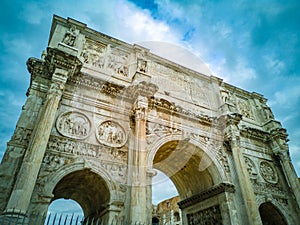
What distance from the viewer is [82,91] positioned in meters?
7.97

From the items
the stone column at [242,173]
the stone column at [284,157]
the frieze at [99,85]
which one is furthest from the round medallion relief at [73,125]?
the stone column at [284,157]

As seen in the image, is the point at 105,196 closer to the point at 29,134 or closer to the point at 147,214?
the point at 147,214

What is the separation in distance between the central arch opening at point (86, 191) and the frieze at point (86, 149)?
0.62 metres

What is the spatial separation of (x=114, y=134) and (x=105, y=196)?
2089mm

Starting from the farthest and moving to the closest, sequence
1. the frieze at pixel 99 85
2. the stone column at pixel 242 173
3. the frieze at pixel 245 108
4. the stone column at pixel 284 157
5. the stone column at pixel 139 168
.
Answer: the frieze at pixel 245 108
the stone column at pixel 284 157
the frieze at pixel 99 85
the stone column at pixel 242 173
the stone column at pixel 139 168

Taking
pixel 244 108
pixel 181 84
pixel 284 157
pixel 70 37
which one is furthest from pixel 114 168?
pixel 244 108

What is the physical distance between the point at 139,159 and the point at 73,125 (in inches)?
97.9

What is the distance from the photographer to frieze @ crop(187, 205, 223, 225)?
868 centimetres

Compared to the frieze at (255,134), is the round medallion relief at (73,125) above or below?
below

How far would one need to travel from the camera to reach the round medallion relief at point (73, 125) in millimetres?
6969

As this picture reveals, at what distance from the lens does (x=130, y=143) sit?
7.73m

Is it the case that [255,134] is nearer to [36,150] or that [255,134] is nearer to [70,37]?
[70,37]

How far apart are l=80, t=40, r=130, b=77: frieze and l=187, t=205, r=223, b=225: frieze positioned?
22.7 feet

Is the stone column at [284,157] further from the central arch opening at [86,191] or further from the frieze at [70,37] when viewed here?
the frieze at [70,37]
